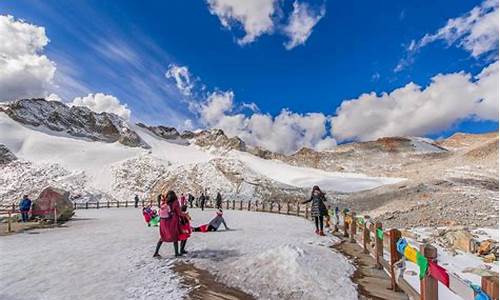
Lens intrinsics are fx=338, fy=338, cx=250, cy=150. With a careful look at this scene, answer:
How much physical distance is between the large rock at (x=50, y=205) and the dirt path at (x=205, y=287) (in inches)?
633

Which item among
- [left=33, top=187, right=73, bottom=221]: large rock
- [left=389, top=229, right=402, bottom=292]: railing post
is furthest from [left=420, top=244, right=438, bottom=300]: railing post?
[left=33, top=187, right=73, bottom=221]: large rock

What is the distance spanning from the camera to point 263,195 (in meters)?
54.5

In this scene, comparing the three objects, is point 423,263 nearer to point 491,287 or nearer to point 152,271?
point 491,287

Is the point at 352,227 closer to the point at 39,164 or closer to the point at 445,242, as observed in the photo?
the point at 445,242

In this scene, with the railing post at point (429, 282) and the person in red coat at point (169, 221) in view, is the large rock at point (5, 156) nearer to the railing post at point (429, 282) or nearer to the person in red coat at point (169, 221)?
the person in red coat at point (169, 221)

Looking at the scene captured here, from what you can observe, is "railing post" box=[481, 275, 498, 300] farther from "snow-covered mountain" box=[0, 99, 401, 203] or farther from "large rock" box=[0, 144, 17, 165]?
"large rock" box=[0, 144, 17, 165]

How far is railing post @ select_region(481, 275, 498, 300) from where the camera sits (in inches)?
117

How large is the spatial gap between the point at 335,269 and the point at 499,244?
10375 mm

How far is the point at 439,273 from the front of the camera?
13.5ft

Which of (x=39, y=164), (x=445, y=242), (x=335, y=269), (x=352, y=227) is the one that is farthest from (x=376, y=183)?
(x=39, y=164)

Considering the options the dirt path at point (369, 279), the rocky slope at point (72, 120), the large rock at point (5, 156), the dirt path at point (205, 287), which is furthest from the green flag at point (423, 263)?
the rocky slope at point (72, 120)

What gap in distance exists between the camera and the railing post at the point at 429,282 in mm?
4530

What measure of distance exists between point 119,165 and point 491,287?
3141 inches

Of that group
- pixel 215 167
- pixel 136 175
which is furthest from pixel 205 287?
pixel 136 175
